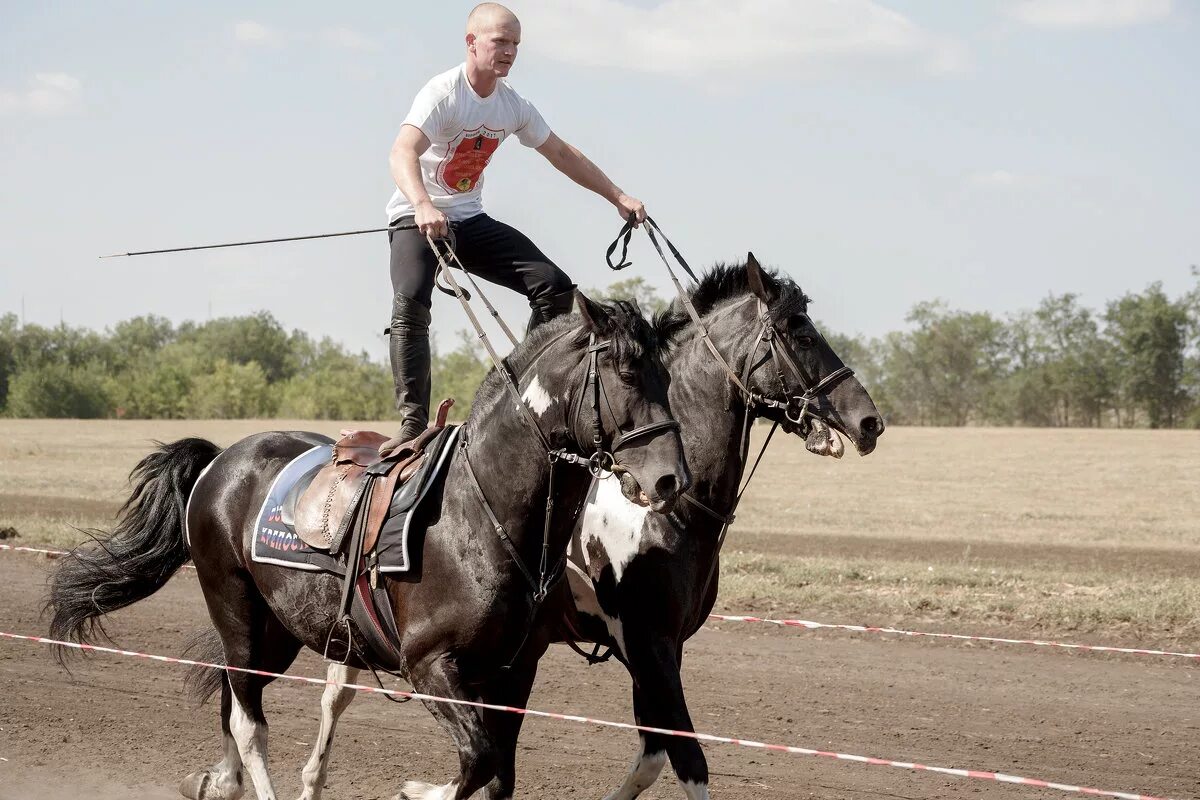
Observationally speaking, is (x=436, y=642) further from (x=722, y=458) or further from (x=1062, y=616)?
(x=1062, y=616)

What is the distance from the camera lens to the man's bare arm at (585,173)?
19.1ft

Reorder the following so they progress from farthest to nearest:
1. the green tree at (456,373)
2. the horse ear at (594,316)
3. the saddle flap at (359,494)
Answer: the green tree at (456,373), the saddle flap at (359,494), the horse ear at (594,316)

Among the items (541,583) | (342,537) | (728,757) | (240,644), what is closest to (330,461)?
(342,537)

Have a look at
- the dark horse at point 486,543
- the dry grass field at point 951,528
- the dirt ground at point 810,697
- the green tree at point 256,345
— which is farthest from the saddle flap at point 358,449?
the green tree at point 256,345

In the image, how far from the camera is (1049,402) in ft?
251

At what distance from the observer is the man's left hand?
5.89 meters

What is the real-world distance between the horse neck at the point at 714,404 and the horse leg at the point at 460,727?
4.85 ft

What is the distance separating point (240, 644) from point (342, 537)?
1126mm

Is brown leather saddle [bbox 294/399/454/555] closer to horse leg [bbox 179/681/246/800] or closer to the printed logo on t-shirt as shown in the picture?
the printed logo on t-shirt

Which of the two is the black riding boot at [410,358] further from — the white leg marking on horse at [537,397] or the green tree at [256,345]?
the green tree at [256,345]

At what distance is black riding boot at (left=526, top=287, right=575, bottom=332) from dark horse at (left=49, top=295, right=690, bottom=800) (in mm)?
892

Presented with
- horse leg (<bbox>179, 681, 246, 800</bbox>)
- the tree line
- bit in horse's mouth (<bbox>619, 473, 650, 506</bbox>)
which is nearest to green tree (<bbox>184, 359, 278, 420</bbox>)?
the tree line

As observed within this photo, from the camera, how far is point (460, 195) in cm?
554

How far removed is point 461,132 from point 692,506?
1.88 m
